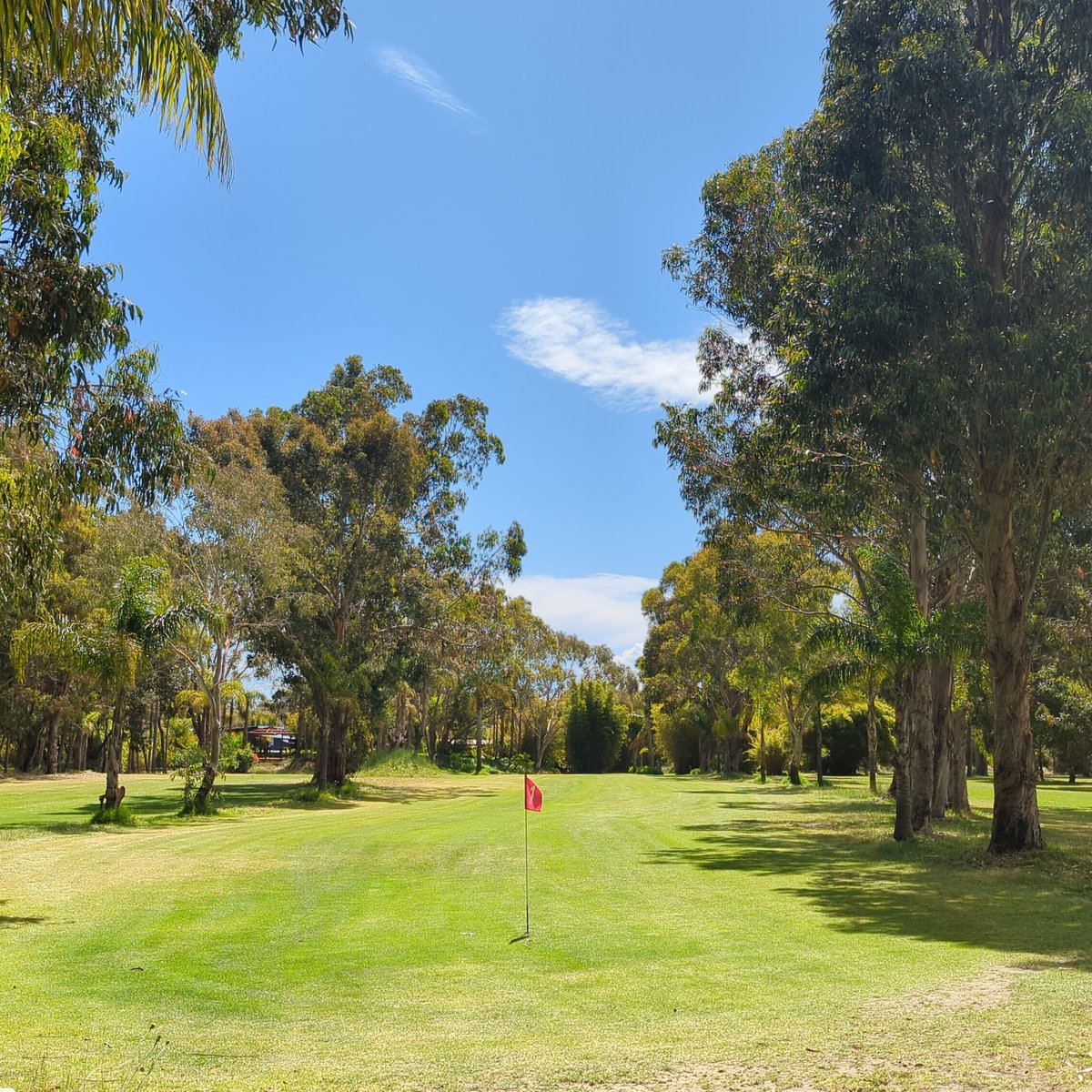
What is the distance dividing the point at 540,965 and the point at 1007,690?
38.3 feet

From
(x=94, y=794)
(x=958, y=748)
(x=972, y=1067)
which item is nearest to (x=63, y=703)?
(x=94, y=794)

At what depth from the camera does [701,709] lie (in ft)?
216

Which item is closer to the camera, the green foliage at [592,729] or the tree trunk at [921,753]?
the tree trunk at [921,753]

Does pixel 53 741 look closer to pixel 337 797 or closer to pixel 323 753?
pixel 323 753

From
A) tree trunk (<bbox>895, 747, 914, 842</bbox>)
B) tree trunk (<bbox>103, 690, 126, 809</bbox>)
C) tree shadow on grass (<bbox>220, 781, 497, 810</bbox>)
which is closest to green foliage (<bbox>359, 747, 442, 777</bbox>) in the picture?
tree shadow on grass (<bbox>220, 781, 497, 810</bbox>)

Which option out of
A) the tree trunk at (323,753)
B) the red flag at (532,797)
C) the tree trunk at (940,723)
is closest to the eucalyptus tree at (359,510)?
the tree trunk at (323,753)

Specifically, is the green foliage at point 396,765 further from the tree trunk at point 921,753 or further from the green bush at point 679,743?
the tree trunk at point 921,753

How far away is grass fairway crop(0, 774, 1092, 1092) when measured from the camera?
6109 millimetres

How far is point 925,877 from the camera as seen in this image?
1625cm

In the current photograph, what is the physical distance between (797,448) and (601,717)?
191 ft

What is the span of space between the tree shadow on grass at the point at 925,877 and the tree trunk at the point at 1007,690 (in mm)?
579

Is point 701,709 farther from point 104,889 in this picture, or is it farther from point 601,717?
point 104,889

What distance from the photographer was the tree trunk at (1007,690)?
17.3 metres

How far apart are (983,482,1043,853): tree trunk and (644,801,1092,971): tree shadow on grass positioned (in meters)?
0.58
